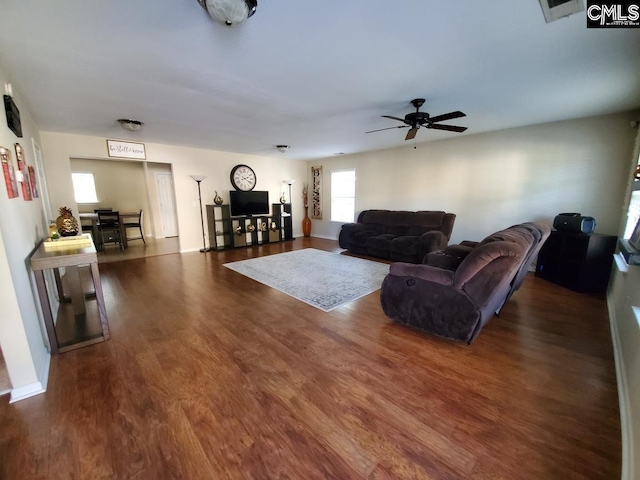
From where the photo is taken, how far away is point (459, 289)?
7.06 ft

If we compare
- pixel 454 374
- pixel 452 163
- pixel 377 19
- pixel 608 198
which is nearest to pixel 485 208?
pixel 452 163

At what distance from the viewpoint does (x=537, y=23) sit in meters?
1.68

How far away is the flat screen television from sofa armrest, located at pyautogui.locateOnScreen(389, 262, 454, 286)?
503cm

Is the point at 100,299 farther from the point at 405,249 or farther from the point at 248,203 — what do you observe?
the point at 248,203

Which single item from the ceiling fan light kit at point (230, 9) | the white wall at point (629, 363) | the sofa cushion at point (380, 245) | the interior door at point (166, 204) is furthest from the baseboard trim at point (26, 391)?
the interior door at point (166, 204)

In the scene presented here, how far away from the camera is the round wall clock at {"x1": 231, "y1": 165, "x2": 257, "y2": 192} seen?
661cm

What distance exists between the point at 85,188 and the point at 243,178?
4.64 metres

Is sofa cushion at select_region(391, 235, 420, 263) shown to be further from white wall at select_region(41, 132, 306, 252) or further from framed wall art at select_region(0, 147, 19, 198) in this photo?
framed wall art at select_region(0, 147, 19, 198)

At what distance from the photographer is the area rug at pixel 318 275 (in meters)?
3.35

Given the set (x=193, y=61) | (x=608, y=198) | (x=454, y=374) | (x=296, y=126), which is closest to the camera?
(x=454, y=374)

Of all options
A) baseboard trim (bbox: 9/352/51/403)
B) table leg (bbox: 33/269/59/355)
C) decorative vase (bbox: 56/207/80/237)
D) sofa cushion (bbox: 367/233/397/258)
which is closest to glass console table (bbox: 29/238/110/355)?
table leg (bbox: 33/269/59/355)

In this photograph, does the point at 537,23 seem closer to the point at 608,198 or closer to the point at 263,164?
→ the point at 608,198

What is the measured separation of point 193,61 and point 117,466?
276 cm

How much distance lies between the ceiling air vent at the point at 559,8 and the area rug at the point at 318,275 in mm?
2932
